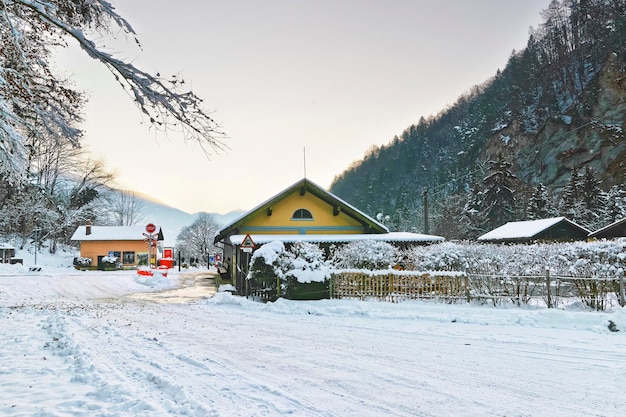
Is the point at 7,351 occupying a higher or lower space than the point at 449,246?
lower

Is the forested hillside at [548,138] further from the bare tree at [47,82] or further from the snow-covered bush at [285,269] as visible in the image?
the bare tree at [47,82]

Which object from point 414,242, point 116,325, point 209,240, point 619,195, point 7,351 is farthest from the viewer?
point 209,240

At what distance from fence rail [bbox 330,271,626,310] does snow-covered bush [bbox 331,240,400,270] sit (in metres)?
1.71

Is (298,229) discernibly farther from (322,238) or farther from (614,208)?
(614,208)

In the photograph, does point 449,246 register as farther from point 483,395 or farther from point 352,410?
point 352,410

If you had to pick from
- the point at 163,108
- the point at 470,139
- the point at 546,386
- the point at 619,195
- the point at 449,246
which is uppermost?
the point at 470,139

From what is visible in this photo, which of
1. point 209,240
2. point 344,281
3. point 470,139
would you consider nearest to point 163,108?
point 344,281

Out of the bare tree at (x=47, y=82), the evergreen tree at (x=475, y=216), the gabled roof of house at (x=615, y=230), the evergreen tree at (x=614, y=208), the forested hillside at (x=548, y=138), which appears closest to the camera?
the bare tree at (x=47, y=82)

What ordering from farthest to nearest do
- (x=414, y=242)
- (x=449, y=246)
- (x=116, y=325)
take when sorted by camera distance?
(x=414, y=242) < (x=449, y=246) < (x=116, y=325)

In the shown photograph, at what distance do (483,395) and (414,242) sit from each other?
749 inches

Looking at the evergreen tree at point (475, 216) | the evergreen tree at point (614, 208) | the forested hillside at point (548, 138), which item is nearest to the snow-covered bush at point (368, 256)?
the forested hillside at point (548, 138)

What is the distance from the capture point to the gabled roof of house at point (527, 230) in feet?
107

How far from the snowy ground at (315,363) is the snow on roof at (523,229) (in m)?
22.2

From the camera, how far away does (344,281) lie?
54.9ft
